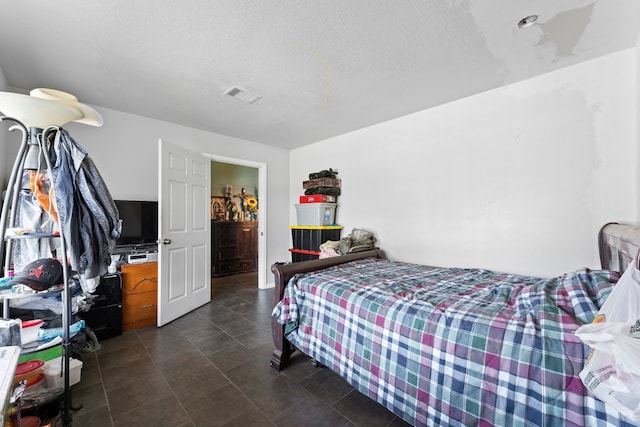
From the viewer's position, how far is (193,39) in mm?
1812

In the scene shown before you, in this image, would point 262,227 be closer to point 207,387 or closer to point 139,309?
point 139,309

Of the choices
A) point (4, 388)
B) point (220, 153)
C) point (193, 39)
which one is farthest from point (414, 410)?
point (220, 153)

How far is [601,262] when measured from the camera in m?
1.94

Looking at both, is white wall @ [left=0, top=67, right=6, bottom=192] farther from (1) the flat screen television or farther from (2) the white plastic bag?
(2) the white plastic bag

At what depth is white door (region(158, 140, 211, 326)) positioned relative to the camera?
9.61ft

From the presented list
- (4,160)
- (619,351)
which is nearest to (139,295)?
(4,160)

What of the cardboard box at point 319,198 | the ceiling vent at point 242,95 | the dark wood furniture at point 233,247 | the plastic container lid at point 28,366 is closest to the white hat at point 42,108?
the ceiling vent at point 242,95

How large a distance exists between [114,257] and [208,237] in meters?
1.09

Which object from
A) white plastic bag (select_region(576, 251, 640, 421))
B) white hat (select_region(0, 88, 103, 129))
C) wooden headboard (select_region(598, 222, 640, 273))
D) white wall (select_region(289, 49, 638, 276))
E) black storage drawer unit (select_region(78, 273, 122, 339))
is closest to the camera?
white plastic bag (select_region(576, 251, 640, 421))

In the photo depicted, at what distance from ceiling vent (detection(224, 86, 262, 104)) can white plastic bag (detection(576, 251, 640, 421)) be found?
282cm

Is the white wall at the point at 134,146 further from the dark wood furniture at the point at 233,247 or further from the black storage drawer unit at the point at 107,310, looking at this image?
the dark wood furniture at the point at 233,247

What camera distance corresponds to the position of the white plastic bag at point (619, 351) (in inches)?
28.2

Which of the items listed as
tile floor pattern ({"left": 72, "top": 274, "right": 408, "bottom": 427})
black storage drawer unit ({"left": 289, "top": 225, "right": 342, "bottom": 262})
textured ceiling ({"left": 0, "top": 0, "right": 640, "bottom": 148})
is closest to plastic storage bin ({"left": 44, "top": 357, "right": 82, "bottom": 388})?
tile floor pattern ({"left": 72, "top": 274, "right": 408, "bottom": 427})

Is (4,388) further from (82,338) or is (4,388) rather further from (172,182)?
(172,182)
